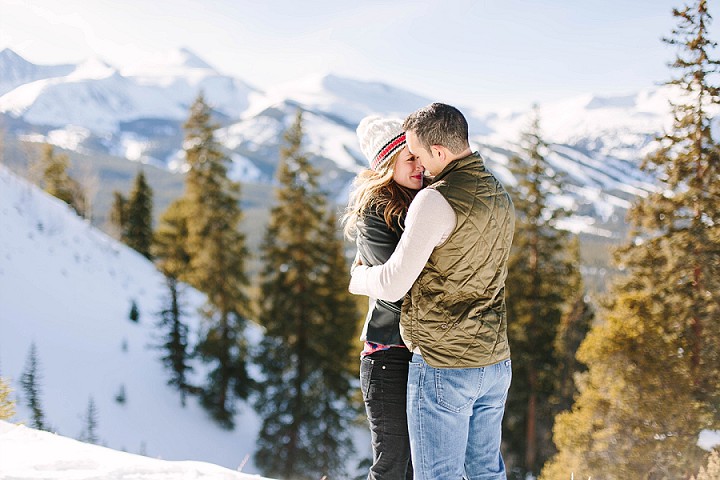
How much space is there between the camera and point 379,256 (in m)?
2.68

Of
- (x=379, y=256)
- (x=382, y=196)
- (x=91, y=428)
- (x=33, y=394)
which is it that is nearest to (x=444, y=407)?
(x=379, y=256)

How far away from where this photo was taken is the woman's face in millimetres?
2805

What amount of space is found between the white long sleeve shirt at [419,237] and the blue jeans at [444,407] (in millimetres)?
458

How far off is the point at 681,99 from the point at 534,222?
8335mm

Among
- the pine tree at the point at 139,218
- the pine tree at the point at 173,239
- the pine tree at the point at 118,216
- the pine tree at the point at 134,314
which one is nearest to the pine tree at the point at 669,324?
the pine tree at the point at 134,314

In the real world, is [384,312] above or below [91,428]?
above

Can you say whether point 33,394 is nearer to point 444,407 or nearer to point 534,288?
point 444,407

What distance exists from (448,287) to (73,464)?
9.63 feet

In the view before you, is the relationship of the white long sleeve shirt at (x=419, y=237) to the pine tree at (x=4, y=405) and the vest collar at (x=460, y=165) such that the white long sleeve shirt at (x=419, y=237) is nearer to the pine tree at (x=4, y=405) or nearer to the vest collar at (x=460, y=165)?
the vest collar at (x=460, y=165)

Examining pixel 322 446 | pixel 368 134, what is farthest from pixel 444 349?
pixel 322 446

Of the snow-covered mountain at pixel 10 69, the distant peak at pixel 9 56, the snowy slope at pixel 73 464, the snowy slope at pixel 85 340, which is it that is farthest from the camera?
the snow-covered mountain at pixel 10 69

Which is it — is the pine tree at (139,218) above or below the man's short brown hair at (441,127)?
below

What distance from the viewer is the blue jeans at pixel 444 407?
2.58 meters

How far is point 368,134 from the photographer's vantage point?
290 cm
